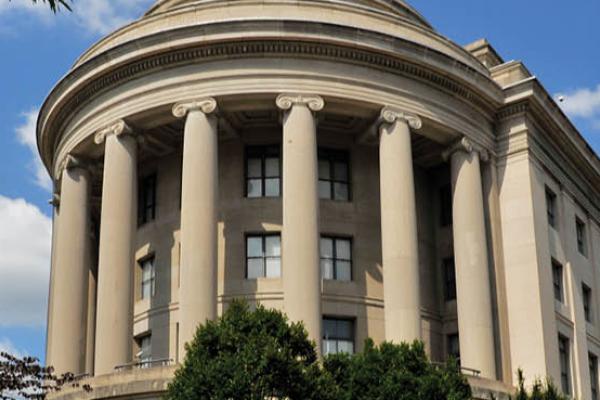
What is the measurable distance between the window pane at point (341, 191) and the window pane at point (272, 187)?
250 centimetres

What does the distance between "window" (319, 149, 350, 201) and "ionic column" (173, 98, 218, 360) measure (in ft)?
18.4

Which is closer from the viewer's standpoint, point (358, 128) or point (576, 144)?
point (358, 128)

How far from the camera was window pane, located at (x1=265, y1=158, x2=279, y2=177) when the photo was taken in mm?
43844

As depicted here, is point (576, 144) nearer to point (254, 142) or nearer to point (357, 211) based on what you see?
point (357, 211)

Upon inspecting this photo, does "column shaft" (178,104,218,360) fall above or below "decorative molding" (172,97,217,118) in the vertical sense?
below

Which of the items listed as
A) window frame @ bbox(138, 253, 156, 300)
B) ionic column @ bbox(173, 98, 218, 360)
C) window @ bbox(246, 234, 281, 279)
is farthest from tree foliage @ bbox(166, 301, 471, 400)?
window frame @ bbox(138, 253, 156, 300)

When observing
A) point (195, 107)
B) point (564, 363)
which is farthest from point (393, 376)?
point (564, 363)

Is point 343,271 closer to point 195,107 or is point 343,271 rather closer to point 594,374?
point 195,107

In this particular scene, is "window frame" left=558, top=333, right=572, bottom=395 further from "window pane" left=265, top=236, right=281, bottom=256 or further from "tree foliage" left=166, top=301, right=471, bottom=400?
"tree foliage" left=166, top=301, right=471, bottom=400

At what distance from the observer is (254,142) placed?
4438 centimetres

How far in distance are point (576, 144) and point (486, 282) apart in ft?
34.5

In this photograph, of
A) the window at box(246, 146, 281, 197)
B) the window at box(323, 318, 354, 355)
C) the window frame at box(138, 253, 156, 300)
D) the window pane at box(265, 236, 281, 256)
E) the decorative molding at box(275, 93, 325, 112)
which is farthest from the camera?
the window frame at box(138, 253, 156, 300)

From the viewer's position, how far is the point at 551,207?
4797 centimetres

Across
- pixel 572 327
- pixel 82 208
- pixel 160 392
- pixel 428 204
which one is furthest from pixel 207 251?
pixel 572 327
